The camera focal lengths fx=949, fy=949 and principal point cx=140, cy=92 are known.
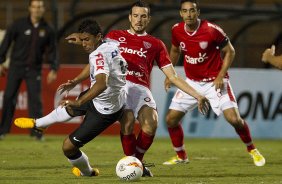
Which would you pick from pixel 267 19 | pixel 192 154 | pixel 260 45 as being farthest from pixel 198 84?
pixel 260 45

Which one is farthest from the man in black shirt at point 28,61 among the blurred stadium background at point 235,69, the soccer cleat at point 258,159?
the soccer cleat at point 258,159

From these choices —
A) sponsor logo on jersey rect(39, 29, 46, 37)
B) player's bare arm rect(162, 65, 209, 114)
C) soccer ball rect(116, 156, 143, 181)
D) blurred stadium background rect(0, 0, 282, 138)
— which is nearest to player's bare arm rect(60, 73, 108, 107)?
soccer ball rect(116, 156, 143, 181)

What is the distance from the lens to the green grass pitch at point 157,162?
9938 mm

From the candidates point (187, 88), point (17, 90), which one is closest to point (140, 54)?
Result: point (187, 88)

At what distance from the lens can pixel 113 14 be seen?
18328mm

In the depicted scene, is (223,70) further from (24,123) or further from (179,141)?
(24,123)

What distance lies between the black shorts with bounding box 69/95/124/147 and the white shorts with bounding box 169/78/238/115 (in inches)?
97.0

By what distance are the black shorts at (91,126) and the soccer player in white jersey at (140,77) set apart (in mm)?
326

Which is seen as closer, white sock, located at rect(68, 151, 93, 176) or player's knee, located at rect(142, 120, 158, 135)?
white sock, located at rect(68, 151, 93, 176)

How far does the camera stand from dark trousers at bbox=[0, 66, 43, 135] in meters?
16.0

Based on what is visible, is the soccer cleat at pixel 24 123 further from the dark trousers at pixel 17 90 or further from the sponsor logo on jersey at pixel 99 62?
the dark trousers at pixel 17 90

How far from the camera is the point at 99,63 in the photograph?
9.45 metres

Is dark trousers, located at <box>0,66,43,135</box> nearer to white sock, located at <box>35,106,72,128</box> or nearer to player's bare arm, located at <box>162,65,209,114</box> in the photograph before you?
white sock, located at <box>35,106,72,128</box>

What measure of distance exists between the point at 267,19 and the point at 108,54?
29.0 ft
